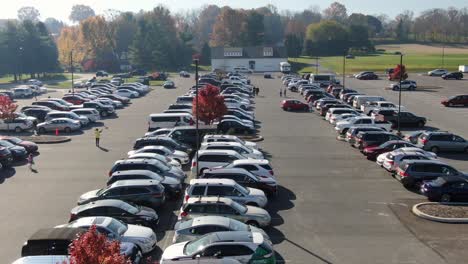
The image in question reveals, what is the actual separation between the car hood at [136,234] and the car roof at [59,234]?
1.32m

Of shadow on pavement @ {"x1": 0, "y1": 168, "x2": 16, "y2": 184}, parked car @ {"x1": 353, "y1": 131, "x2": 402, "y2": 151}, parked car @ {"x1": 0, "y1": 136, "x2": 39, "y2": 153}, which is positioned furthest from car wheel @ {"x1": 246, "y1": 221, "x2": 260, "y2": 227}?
parked car @ {"x1": 0, "y1": 136, "x2": 39, "y2": 153}

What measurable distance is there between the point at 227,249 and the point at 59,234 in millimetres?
4705

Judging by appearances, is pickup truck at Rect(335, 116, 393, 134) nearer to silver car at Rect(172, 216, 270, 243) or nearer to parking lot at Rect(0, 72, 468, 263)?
parking lot at Rect(0, 72, 468, 263)

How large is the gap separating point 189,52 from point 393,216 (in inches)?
4119

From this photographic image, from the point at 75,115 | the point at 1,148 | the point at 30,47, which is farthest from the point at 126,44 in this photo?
the point at 1,148

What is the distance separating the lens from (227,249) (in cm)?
1443

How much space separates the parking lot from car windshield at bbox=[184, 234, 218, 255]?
2186mm

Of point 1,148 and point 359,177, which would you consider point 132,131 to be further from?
point 359,177

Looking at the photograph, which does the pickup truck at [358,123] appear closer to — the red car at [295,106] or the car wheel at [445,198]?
the red car at [295,106]

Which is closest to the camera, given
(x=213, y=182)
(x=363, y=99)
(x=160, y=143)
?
(x=213, y=182)

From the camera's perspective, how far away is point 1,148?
28344 millimetres

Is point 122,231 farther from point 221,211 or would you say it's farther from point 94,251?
point 94,251

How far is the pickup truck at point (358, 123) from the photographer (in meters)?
37.0

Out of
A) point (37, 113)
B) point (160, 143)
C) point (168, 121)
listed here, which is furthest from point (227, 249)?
point (37, 113)
